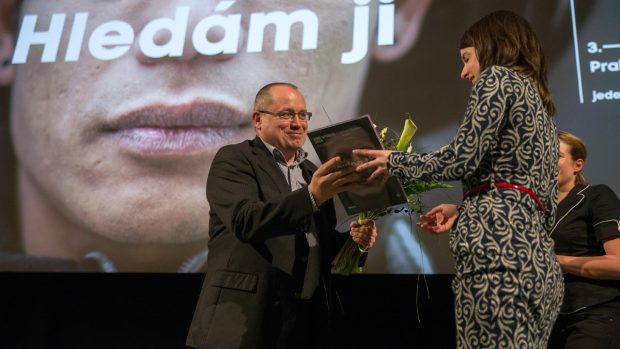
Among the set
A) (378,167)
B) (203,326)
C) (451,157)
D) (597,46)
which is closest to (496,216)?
(451,157)

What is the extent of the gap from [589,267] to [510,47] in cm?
92

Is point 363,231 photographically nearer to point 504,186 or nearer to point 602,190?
point 504,186

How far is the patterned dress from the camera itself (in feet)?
5.49

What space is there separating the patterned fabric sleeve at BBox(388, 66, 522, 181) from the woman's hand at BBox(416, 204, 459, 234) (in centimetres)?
24

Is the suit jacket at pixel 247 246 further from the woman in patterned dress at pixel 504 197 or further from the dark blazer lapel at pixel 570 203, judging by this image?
the dark blazer lapel at pixel 570 203

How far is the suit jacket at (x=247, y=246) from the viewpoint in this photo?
82.0 inches

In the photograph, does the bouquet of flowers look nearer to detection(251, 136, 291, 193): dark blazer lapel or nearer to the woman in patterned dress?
detection(251, 136, 291, 193): dark blazer lapel

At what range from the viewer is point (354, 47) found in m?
3.70

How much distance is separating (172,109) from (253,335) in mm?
1912

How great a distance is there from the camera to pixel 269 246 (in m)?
2.25

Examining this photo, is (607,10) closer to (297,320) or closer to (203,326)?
(297,320)

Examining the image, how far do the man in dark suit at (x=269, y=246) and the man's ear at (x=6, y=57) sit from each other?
7.30 feet

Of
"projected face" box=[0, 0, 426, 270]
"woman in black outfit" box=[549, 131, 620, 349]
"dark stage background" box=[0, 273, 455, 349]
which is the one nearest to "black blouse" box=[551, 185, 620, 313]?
"woman in black outfit" box=[549, 131, 620, 349]

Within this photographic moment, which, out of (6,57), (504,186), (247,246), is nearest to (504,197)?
(504,186)
